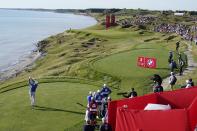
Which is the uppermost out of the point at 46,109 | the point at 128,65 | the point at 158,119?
the point at 158,119

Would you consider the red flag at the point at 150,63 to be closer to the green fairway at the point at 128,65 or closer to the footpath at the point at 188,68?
the green fairway at the point at 128,65

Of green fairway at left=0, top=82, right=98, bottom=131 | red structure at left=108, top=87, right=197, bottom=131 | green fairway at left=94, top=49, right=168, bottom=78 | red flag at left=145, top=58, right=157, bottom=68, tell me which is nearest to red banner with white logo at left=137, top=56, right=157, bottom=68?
red flag at left=145, top=58, right=157, bottom=68

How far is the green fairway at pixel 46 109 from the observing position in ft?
71.4

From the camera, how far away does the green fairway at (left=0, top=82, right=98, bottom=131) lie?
21.8 metres

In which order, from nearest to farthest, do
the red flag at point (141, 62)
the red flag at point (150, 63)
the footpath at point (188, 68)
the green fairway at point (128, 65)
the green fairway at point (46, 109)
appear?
the green fairway at point (46, 109)
the footpath at point (188, 68)
the green fairway at point (128, 65)
the red flag at point (150, 63)
the red flag at point (141, 62)

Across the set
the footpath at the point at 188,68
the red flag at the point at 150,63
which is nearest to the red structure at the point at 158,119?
the footpath at the point at 188,68

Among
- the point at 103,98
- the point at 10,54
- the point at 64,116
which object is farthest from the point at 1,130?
the point at 10,54

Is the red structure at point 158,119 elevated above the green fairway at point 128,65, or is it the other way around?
the red structure at point 158,119

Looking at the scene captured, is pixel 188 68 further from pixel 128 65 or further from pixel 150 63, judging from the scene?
pixel 128 65

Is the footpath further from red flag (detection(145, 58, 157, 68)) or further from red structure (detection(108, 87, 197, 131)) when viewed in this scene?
red structure (detection(108, 87, 197, 131))

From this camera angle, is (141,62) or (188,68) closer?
(141,62)

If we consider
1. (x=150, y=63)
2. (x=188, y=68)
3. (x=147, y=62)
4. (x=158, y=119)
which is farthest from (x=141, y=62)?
(x=158, y=119)

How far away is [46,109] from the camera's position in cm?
2462

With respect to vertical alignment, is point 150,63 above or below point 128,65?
above
